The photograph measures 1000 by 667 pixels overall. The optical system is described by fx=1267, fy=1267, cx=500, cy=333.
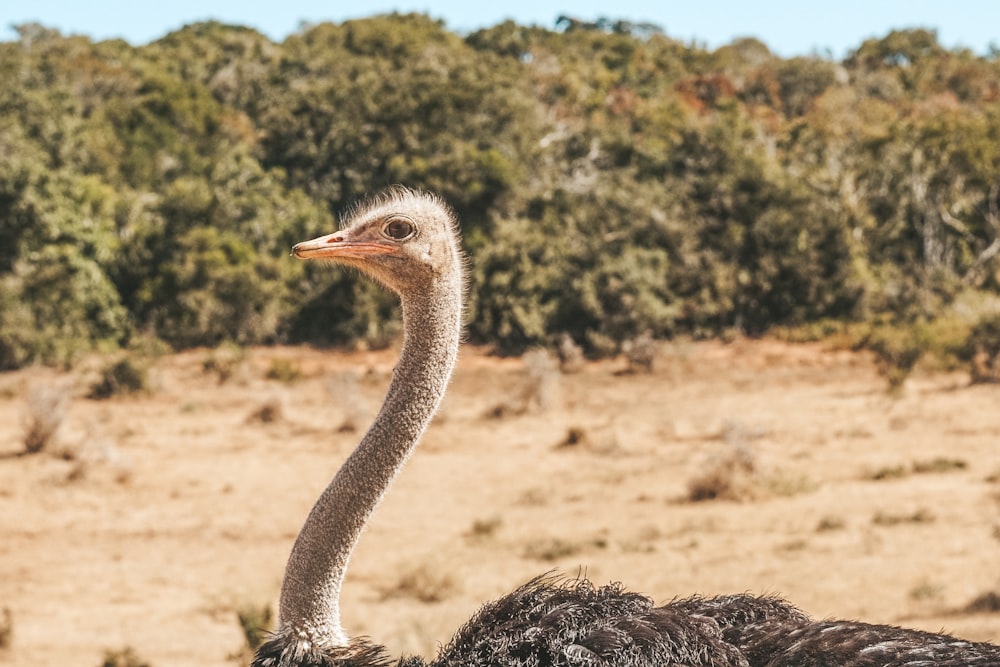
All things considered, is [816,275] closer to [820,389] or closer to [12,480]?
[820,389]

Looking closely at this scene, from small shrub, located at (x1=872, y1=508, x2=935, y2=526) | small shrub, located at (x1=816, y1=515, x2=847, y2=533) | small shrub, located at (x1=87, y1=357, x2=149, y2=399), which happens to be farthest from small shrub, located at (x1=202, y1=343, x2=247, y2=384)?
small shrub, located at (x1=872, y1=508, x2=935, y2=526)

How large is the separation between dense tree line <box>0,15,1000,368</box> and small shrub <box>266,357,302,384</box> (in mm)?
2076

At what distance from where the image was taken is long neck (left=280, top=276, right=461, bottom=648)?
2.81 meters

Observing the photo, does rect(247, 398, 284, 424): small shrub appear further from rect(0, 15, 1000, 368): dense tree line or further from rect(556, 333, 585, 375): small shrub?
rect(556, 333, 585, 375): small shrub

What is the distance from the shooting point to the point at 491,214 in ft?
74.1

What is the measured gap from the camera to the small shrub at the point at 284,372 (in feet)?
62.3

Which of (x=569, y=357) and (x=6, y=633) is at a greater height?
(x=569, y=357)

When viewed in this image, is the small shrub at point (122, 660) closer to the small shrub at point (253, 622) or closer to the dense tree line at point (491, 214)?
the small shrub at point (253, 622)

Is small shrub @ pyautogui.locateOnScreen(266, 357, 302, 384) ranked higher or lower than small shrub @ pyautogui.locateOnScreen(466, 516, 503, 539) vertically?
higher

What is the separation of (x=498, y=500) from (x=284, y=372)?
7807mm

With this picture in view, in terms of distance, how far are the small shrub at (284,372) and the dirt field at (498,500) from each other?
2.4 inches

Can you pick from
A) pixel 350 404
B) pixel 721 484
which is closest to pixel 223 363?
pixel 350 404

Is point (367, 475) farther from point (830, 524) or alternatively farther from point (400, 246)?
point (830, 524)

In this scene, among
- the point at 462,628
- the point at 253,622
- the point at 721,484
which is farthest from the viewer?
the point at 721,484
